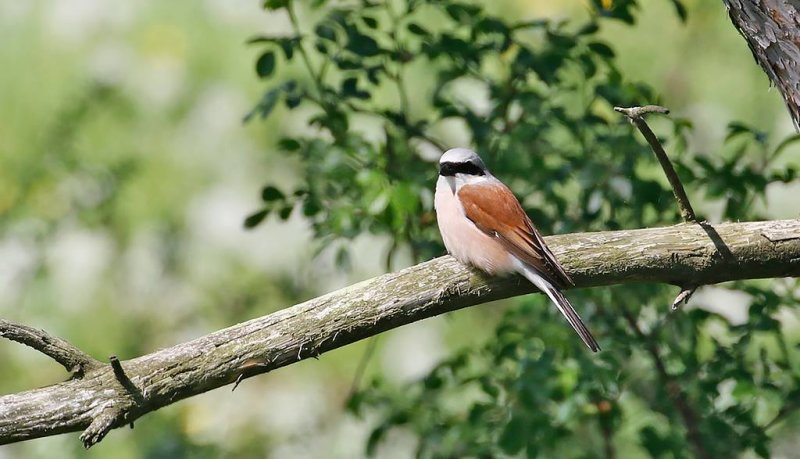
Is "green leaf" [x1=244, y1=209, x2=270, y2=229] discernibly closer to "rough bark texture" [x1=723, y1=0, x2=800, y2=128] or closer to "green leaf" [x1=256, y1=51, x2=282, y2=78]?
"green leaf" [x1=256, y1=51, x2=282, y2=78]

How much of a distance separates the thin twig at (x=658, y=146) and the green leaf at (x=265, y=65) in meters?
1.73

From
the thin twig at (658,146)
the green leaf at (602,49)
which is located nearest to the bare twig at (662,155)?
the thin twig at (658,146)

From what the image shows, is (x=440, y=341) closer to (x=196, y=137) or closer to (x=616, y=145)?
(x=196, y=137)

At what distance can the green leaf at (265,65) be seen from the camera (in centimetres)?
401

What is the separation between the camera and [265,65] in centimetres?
402

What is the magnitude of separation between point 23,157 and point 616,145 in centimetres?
422

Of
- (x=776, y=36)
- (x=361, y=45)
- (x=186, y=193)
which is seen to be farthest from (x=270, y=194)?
(x=186, y=193)

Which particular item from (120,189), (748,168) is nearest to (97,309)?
(120,189)

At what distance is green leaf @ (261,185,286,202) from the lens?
12.6ft

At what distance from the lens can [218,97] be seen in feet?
22.1

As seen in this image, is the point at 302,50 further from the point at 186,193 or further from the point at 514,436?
the point at 186,193

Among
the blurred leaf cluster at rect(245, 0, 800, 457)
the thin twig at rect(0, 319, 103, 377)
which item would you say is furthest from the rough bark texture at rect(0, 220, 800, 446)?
the blurred leaf cluster at rect(245, 0, 800, 457)

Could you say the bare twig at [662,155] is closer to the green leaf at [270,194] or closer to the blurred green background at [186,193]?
the green leaf at [270,194]

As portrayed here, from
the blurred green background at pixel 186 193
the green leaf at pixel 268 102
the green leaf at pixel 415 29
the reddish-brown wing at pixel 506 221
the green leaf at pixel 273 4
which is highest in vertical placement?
the green leaf at pixel 273 4
